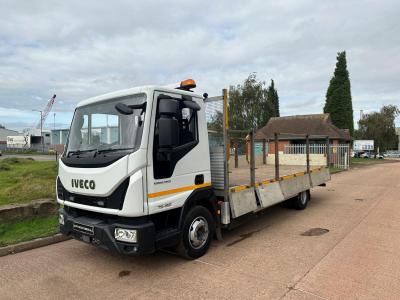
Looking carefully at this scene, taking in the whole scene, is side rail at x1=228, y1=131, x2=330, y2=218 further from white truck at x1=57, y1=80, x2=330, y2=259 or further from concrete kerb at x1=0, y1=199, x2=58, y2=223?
concrete kerb at x1=0, y1=199, x2=58, y2=223

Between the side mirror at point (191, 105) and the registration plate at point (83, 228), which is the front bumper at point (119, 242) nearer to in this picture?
the registration plate at point (83, 228)

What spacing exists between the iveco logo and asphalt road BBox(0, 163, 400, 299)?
126cm

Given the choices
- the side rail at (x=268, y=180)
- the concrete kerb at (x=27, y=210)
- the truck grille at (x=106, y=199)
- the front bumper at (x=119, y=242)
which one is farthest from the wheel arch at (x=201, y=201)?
the concrete kerb at (x=27, y=210)

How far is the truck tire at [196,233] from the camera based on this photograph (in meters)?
4.63

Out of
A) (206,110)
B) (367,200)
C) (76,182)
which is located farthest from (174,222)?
(367,200)

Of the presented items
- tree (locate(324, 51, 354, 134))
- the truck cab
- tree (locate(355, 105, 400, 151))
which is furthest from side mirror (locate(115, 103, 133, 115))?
tree (locate(355, 105, 400, 151))

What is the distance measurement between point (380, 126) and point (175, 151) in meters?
66.4

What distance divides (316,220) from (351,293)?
3877mm

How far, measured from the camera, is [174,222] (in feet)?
14.9

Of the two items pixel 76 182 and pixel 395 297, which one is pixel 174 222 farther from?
pixel 395 297

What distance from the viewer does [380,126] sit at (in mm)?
60375

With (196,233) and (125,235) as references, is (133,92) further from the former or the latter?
(196,233)

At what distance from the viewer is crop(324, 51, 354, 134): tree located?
41.8 metres

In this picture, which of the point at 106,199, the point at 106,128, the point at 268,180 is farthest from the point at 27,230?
the point at 268,180
